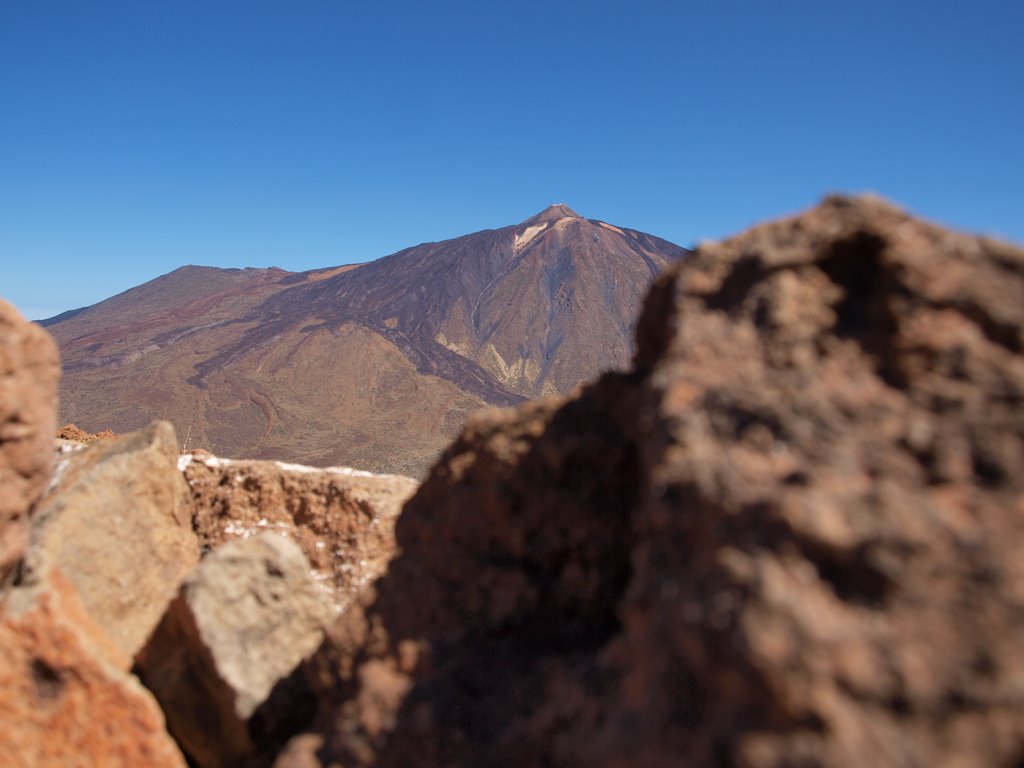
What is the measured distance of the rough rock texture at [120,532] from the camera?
2.54m

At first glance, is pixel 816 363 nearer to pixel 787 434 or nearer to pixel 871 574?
pixel 787 434

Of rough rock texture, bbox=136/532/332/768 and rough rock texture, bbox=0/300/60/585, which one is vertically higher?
rough rock texture, bbox=0/300/60/585

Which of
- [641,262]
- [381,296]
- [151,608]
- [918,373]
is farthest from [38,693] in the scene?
[641,262]

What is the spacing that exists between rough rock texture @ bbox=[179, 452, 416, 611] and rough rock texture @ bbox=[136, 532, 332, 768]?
1.96 ft

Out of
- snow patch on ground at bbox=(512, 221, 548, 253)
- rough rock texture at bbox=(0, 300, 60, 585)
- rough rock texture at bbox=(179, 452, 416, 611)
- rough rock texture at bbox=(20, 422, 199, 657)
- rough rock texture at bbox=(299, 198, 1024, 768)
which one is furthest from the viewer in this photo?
snow patch on ground at bbox=(512, 221, 548, 253)

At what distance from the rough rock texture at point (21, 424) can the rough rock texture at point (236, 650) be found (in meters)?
0.61

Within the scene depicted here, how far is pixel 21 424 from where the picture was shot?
2.41 metres

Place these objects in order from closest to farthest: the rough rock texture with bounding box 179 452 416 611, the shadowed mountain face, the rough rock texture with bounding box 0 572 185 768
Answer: the rough rock texture with bounding box 0 572 185 768 → the rough rock texture with bounding box 179 452 416 611 → the shadowed mountain face

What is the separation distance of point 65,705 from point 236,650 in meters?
0.48

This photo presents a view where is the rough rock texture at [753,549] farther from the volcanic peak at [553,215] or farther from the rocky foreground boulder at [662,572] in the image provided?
the volcanic peak at [553,215]

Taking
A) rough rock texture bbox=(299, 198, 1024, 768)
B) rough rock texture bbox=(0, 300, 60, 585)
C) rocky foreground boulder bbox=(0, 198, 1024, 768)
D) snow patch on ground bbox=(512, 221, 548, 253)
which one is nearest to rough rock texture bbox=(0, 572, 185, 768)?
rocky foreground boulder bbox=(0, 198, 1024, 768)

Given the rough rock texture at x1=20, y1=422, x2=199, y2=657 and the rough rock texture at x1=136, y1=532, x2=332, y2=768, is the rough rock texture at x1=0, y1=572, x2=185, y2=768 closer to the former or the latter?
the rough rock texture at x1=136, y1=532, x2=332, y2=768

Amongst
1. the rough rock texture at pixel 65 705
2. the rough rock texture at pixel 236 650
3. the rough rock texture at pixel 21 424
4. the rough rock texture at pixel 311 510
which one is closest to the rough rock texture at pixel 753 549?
the rough rock texture at pixel 236 650

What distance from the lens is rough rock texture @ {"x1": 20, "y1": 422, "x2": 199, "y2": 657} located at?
8.34ft
